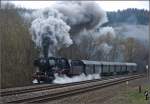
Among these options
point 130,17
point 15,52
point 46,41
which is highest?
point 130,17

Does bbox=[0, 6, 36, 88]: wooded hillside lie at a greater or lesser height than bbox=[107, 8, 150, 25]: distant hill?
lesser

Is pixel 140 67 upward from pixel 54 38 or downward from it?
downward

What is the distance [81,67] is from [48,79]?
20.8 feet

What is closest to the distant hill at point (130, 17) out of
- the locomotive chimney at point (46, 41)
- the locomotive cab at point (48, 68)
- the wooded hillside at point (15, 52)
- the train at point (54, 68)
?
the train at point (54, 68)

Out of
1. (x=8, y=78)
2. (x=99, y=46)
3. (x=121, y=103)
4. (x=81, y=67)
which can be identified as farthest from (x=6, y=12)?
(x=121, y=103)

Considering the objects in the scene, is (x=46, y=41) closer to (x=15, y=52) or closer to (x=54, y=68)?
(x=54, y=68)

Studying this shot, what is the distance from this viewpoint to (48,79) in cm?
3478

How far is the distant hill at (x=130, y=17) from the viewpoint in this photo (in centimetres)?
8506

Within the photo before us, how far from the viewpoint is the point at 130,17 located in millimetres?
89438

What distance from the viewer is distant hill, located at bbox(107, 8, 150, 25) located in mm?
85062

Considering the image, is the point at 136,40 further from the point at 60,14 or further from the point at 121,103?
the point at 121,103

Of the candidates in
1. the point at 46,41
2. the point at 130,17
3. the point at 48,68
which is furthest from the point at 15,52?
the point at 130,17

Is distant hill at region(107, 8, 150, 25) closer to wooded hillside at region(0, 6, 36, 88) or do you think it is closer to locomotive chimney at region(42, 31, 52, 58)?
wooded hillside at region(0, 6, 36, 88)

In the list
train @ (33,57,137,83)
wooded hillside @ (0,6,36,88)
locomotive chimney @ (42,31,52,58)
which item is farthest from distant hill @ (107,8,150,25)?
locomotive chimney @ (42,31,52,58)
